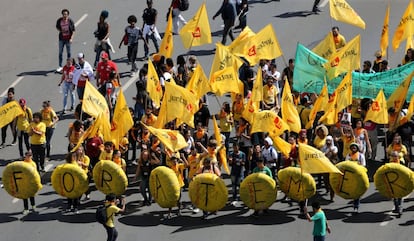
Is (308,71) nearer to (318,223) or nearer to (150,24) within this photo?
(150,24)

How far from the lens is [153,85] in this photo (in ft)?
139

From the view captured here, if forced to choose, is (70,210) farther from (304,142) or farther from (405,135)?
(405,135)

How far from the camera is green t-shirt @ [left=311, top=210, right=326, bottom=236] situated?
36.6 metres

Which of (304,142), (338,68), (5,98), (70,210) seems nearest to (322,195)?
(304,142)

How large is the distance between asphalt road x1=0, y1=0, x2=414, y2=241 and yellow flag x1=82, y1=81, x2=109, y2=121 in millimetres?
2301

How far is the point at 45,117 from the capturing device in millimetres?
42906

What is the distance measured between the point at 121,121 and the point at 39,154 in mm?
2868

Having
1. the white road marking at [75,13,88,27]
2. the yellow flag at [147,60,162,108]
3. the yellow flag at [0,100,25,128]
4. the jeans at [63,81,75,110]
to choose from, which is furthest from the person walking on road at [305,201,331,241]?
the white road marking at [75,13,88,27]

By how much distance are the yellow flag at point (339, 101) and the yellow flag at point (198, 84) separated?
11.5 feet

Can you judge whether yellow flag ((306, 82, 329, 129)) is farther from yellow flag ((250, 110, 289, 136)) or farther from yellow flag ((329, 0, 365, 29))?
yellow flag ((329, 0, 365, 29))

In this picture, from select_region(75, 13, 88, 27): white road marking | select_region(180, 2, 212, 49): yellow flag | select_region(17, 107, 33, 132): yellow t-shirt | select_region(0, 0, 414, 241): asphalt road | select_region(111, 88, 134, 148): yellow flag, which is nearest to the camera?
select_region(0, 0, 414, 241): asphalt road

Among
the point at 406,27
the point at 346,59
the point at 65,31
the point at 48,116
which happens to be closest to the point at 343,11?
the point at 406,27

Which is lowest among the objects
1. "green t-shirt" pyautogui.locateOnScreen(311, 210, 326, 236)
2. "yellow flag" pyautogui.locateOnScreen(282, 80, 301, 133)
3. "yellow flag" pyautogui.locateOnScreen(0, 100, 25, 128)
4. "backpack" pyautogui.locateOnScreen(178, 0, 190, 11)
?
"green t-shirt" pyautogui.locateOnScreen(311, 210, 326, 236)

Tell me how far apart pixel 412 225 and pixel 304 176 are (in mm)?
Result: 3145
